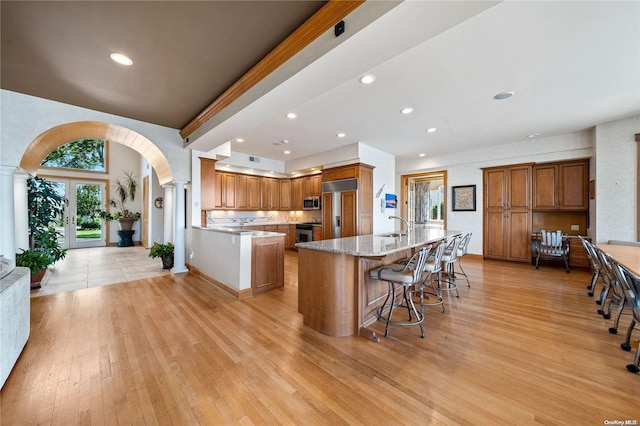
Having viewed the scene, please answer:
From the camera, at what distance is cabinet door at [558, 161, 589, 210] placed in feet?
16.8

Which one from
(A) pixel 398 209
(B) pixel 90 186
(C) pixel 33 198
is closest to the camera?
(C) pixel 33 198

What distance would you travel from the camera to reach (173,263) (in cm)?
509

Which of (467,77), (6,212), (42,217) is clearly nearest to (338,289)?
(467,77)

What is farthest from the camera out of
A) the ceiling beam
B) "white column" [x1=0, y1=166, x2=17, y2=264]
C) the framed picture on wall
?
the framed picture on wall

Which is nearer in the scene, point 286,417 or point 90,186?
point 286,417

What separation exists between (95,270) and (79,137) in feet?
8.88

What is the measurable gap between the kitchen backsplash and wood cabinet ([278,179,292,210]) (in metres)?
0.51

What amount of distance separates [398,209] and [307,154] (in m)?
3.28

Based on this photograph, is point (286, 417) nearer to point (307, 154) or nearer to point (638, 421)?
point (638, 421)

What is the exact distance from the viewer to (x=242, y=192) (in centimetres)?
704

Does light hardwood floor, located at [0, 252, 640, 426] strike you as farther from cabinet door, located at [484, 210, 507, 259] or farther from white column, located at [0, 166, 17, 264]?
cabinet door, located at [484, 210, 507, 259]

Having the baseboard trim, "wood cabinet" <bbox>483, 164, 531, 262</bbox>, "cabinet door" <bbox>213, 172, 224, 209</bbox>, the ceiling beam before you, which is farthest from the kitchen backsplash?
"wood cabinet" <bbox>483, 164, 531, 262</bbox>

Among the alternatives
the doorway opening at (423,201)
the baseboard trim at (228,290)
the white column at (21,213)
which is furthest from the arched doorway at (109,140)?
the doorway opening at (423,201)

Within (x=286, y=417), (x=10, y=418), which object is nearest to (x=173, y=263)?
(x=10, y=418)
